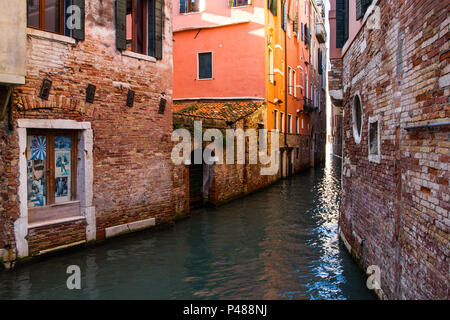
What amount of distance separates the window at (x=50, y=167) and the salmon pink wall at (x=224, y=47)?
978cm

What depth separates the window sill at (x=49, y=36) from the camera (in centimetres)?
619

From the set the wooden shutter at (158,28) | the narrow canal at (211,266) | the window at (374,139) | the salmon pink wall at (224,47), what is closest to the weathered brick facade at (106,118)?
the wooden shutter at (158,28)

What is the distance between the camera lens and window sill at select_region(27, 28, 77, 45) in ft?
20.3

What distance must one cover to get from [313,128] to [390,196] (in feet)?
81.6

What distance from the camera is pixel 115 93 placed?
7789 mm

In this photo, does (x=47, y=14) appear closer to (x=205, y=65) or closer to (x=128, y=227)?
(x=128, y=227)

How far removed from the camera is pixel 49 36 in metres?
6.42

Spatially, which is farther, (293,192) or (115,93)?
(293,192)

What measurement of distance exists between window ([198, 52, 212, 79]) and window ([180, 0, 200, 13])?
1817mm

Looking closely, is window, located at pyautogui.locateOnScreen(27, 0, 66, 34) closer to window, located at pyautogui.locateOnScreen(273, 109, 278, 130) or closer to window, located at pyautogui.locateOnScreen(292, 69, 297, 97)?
window, located at pyautogui.locateOnScreen(273, 109, 278, 130)
